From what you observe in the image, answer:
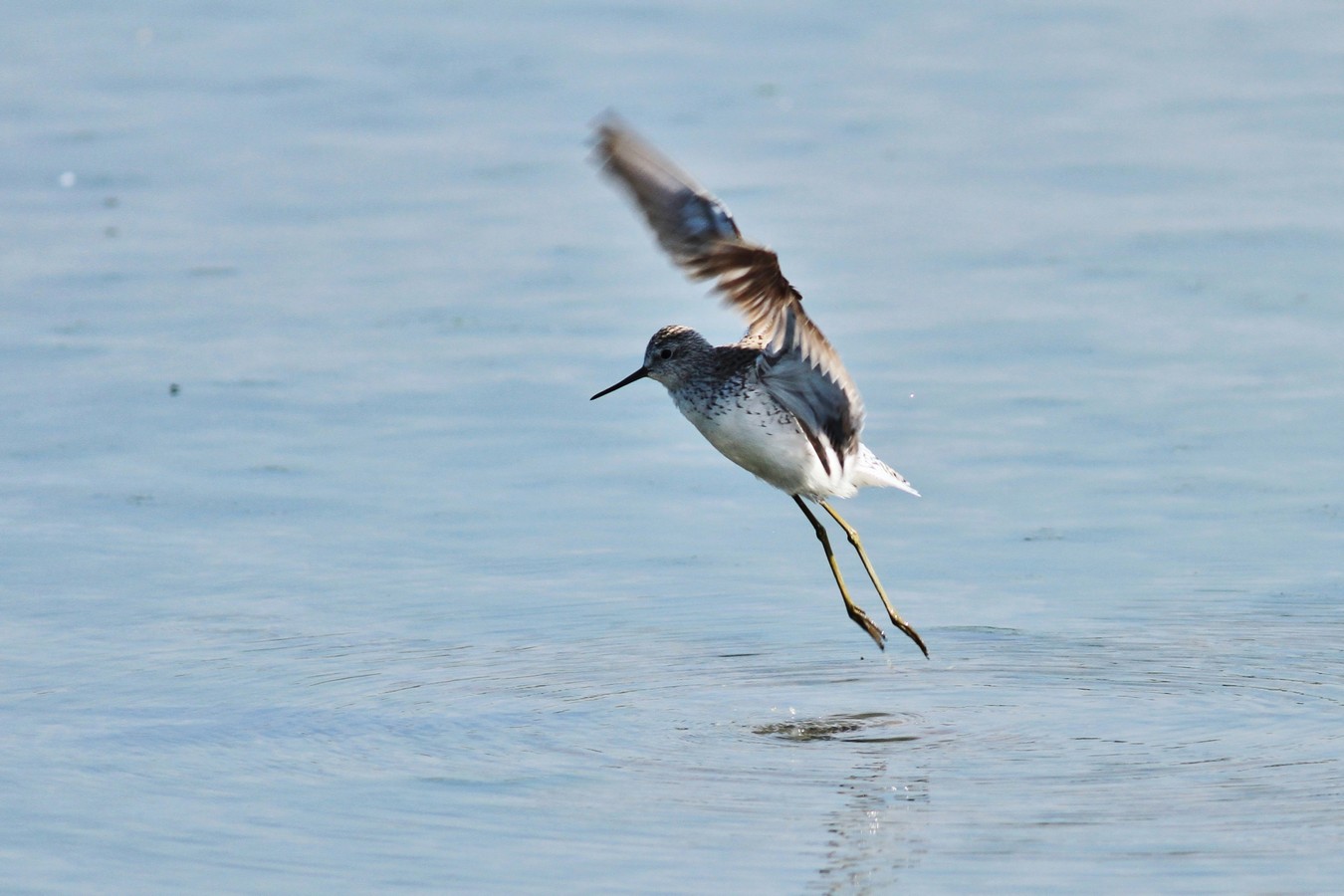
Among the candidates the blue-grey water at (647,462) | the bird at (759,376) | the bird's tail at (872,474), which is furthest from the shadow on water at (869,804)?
the bird's tail at (872,474)

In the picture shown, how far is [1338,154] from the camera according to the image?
12484mm

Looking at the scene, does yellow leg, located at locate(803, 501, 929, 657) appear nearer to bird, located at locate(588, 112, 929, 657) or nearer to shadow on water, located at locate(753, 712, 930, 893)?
bird, located at locate(588, 112, 929, 657)

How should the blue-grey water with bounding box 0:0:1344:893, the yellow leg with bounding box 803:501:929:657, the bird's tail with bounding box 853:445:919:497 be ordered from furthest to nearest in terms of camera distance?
the bird's tail with bounding box 853:445:919:497 → the yellow leg with bounding box 803:501:929:657 → the blue-grey water with bounding box 0:0:1344:893

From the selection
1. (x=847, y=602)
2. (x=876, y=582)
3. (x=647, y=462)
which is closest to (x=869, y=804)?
(x=847, y=602)

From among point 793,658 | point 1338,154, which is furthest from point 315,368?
point 1338,154

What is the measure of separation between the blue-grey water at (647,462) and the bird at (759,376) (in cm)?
56

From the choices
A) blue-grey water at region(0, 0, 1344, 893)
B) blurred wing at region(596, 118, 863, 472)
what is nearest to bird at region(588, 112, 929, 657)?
blurred wing at region(596, 118, 863, 472)

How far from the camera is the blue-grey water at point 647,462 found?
242 inches

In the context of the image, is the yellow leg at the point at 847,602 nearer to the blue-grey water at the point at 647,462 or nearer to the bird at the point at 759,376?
the bird at the point at 759,376

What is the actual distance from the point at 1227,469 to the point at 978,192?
11.8 feet

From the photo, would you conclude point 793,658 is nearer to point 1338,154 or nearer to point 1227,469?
point 1227,469

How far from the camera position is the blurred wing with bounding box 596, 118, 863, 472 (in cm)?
641

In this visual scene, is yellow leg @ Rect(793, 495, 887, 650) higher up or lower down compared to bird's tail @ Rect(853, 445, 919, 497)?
lower down

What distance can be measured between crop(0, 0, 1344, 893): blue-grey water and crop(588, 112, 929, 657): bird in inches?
22.1
